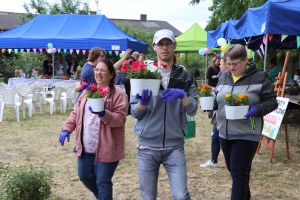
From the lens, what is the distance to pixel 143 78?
9.60 ft

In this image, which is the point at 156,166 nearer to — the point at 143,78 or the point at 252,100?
the point at 143,78

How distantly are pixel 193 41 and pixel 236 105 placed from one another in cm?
1793

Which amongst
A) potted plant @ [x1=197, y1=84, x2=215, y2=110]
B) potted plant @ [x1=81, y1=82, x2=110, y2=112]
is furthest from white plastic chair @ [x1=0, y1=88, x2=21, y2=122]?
potted plant @ [x1=81, y1=82, x2=110, y2=112]

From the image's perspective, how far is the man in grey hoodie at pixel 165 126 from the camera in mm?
3129

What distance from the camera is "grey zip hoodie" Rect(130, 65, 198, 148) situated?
3.13 metres

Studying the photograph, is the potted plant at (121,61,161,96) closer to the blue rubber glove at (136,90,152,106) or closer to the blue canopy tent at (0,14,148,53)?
the blue rubber glove at (136,90,152,106)

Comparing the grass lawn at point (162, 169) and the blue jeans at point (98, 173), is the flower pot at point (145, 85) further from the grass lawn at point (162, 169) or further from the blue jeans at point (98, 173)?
the grass lawn at point (162, 169)

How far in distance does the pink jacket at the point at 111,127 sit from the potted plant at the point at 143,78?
57 cm

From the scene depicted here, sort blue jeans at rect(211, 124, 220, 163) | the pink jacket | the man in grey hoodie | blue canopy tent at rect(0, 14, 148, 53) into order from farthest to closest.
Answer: blue canopy tent at rect(0, 14, 148, 53) < blue jeans at rect(211, 124, 220, 163) < the pink jacket < the man in grey hoodie

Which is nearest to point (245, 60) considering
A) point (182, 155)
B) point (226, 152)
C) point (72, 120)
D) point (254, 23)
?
point (226, 152)

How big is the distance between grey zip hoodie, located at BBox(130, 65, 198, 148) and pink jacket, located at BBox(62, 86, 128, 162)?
0.38 m

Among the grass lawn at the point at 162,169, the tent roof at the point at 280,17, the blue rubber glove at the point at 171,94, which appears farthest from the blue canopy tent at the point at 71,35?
the blue rubber glove at the point at 171,94

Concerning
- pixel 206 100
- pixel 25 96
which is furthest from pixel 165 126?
pixel 25 96

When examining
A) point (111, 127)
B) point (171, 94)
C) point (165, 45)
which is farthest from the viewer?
point (111, 127)
